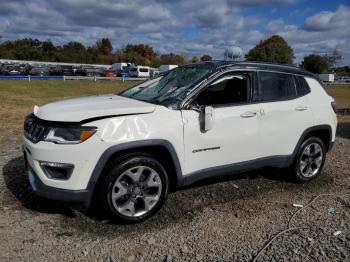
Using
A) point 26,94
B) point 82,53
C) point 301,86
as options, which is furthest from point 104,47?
point 301,86

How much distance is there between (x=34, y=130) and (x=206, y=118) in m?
1.82

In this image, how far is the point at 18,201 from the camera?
4.39 metres

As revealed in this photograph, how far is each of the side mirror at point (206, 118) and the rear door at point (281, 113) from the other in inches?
34.1

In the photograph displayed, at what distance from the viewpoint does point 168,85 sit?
4.60m

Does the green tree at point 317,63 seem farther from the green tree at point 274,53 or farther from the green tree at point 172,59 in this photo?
the green tree at point 172,59

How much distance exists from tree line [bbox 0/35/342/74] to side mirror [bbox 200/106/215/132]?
7188 centimetres

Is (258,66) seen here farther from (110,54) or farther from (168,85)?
(110,54)

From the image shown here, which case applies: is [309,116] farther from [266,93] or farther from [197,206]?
[197,206]

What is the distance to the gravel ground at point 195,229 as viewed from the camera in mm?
3361

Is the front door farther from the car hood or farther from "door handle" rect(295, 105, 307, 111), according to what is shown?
"door handle" rect(295, 105, 307, 111)

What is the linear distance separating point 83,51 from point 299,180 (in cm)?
8943

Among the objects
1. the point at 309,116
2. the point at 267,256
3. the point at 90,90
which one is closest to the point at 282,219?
the point at 267,256

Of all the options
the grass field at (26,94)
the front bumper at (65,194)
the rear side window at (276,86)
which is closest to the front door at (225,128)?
the rear side window at (276,86)

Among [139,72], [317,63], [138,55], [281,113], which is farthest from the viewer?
[317,63]
